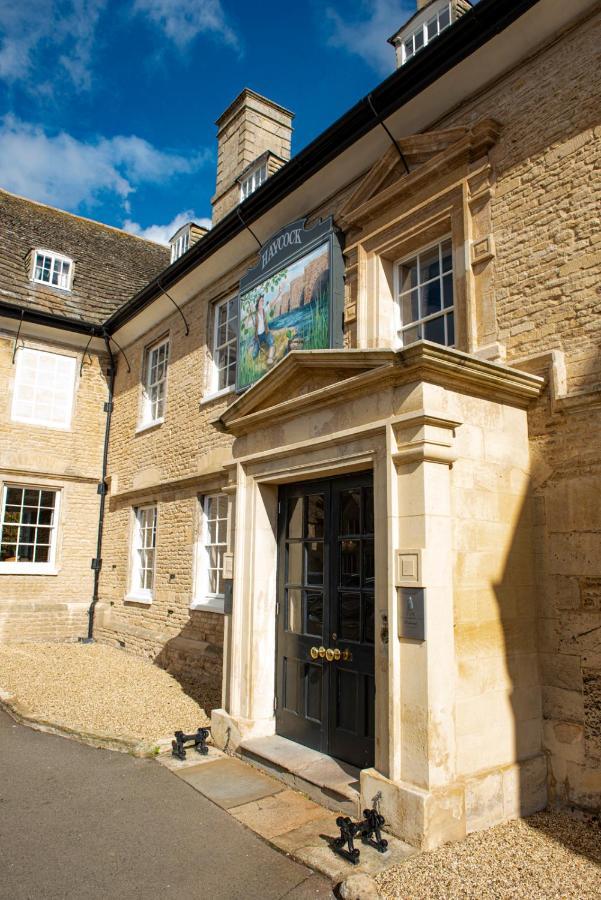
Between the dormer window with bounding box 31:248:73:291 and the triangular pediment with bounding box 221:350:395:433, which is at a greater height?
the dormer window with bounding box 31:248:73:291

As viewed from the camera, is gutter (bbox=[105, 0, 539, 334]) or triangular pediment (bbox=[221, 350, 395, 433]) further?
gutter (bbox=[105, 0, 539, 334])

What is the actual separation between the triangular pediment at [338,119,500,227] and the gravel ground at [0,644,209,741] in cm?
642

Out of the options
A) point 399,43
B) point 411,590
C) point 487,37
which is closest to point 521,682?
point 411,590

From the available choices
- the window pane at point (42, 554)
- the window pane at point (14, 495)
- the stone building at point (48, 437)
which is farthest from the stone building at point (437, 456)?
the window pane at point (14, 495)

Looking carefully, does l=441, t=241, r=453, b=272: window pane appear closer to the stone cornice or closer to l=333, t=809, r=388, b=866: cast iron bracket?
the stone cornice

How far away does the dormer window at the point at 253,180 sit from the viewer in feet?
43.0

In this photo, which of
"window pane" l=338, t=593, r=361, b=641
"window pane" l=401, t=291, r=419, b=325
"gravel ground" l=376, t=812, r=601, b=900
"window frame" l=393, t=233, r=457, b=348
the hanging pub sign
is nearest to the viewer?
"gravel ground" l=376, t=812, r=601, b=900

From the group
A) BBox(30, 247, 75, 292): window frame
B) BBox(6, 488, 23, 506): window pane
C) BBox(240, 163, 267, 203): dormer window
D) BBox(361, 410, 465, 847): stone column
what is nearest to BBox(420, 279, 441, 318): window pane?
BBox(361, 410, 465, 847): stone column

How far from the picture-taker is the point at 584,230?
217 inches

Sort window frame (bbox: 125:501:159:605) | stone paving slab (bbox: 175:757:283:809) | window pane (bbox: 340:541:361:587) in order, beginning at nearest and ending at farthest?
stone paving slab (bbox: 175:757:283:809)
window pane (bbox: 340:541:361:587)
window frame (bbox: 125:501:159:605)

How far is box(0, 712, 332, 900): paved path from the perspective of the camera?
3.83 m

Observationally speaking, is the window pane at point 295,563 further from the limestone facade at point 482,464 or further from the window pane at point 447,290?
the window pane at point 447,290

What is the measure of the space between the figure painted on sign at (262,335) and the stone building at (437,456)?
0.25 feet

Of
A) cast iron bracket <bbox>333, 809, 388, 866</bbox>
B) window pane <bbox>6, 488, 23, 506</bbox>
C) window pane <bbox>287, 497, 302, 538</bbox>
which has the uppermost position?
window pane <bbox>6, 488, 23, 506</bbox>
